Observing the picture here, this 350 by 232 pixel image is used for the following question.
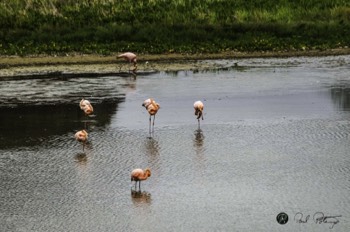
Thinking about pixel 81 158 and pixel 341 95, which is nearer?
pixel 81 158

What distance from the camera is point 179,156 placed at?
15.2 meters

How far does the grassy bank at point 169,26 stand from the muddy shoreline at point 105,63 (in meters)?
0.65

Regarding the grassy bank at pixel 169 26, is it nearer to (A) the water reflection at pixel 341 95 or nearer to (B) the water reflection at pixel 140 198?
(A) the water reflection at pixel 341 95

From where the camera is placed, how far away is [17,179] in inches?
545

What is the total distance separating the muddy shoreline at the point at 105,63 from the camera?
2852cm

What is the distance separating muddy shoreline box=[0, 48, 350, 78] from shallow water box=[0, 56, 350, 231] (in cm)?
358

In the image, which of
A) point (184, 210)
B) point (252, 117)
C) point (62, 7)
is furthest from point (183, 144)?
point (62, 7)

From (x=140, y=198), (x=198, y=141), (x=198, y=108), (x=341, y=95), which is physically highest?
(x=198, y=108)

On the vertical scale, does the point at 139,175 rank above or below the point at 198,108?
above

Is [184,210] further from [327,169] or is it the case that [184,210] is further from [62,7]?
[62,7]

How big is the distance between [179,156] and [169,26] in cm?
2039

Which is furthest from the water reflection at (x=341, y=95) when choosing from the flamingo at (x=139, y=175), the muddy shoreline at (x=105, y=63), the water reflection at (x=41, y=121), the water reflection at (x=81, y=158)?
the flamingo at (x=139, y=175)

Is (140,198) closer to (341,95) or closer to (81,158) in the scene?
(81,158)

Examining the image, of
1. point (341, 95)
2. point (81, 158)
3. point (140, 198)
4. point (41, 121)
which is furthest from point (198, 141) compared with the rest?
point (341, 95)
